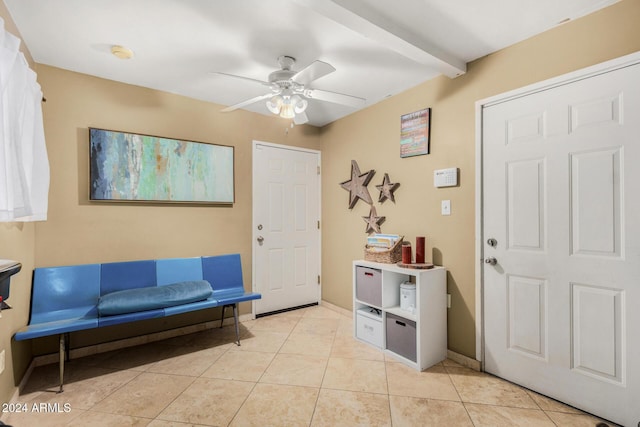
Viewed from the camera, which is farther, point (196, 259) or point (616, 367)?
point (196, 259)

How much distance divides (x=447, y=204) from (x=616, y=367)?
1.43 metres

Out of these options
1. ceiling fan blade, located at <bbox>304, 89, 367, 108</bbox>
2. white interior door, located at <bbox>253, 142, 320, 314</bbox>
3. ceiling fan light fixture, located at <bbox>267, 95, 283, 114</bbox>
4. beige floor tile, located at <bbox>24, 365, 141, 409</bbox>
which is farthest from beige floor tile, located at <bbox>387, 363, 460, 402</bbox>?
ceiling fan light fixture, located at <bbox>267, 95, 283, 114</bbox>

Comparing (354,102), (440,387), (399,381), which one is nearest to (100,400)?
(399,381)

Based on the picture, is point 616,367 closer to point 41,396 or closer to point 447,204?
point 447,204

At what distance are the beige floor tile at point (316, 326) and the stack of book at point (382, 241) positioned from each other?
39.6 inches

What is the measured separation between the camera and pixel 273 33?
202 cm

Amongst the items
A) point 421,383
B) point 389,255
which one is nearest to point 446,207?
point 389,255

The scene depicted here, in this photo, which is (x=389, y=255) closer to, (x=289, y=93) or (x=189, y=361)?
(x=289, y=93)

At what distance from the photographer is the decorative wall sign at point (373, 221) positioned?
10.6ft

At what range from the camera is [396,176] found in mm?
3062

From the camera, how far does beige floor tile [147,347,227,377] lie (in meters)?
2.32

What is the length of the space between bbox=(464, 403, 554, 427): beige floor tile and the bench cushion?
7.19 feet

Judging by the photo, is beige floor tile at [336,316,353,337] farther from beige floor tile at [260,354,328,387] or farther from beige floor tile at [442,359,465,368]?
beige floor tile at [442,359,465,368]

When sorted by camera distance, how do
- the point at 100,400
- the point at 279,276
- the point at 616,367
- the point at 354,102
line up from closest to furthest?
1. the point at 616,367
2. the point at 100,400
3. the point at 354,102
4. the point at 279,276
